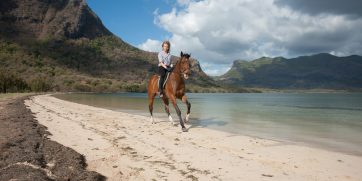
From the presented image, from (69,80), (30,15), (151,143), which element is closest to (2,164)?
(151,143)

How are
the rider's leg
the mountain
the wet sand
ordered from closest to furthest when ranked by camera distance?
the wet sand → the rider's leg → the mountain

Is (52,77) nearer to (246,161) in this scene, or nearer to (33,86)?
(33,86)

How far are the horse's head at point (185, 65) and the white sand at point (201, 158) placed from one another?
302 centimetres

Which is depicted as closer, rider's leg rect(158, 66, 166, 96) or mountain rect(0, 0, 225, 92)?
rider's leg rect(158, 66, 166, 96)

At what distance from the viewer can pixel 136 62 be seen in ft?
597

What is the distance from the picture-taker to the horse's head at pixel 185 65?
535 inches

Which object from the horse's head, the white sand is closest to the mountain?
the horse's head

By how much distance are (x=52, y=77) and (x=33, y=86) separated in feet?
148

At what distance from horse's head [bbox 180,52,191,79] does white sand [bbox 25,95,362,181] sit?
9.92 ft

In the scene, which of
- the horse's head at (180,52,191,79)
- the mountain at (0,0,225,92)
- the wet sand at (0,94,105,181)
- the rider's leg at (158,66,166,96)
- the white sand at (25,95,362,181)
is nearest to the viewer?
the wet sand at (0,94,105,181)

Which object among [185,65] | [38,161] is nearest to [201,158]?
[38,161]

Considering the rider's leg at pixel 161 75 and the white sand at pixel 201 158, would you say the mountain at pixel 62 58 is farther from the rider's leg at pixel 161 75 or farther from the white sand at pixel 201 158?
the white sand at pixel 201 158

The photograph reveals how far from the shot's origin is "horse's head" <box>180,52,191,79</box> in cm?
1360

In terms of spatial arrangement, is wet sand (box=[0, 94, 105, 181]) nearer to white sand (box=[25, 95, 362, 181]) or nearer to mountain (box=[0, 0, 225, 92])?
white sand (box=[25, 95, 362, 181])
